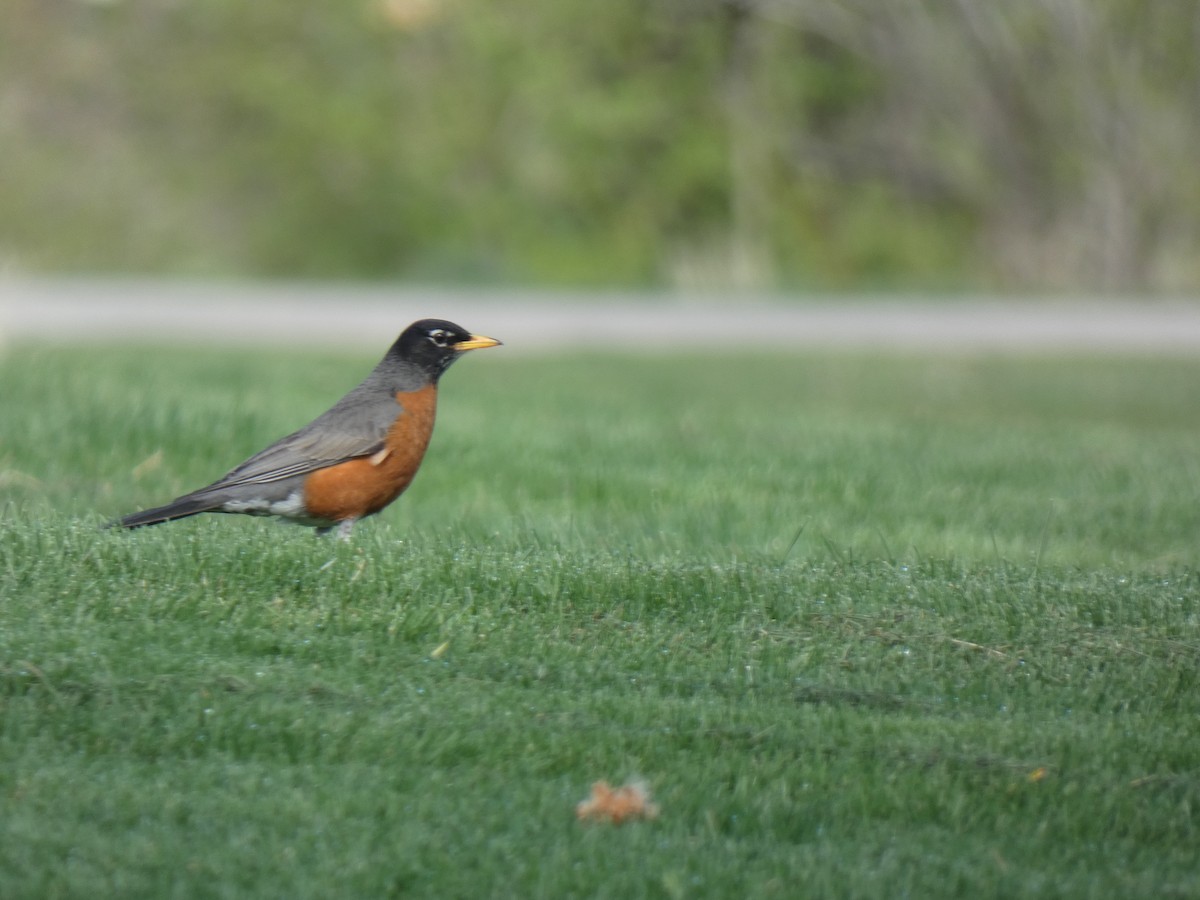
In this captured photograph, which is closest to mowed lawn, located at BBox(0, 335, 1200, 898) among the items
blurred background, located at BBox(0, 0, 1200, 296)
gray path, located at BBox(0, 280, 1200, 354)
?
gray path, located at BBox(0, 280, 1200, 354)

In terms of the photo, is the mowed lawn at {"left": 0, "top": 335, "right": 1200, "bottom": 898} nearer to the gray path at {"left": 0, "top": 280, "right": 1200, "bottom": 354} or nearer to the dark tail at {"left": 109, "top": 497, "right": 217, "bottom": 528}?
the dark tail at {"left": 109, "top": 497, "right": 217, "bottom": 528}

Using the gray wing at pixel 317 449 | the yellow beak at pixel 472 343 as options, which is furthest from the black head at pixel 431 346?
the gray wing at pixel 317 449

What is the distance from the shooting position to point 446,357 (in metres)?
6.12

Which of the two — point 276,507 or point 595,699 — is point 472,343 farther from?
point 595,699

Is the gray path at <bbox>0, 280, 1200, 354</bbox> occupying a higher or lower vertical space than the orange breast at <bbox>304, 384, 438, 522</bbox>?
higher

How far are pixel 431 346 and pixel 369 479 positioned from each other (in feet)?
2.56

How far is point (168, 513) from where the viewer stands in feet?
17.3

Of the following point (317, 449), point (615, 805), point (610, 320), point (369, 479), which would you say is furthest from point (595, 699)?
point (610, 320)

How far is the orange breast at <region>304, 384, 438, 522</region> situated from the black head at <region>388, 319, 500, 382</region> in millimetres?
380

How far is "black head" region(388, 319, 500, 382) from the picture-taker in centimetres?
606

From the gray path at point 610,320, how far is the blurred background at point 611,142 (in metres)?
2.93

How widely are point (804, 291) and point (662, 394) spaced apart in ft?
46.0

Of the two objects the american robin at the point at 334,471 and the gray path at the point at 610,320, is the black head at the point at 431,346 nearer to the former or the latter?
the american robin at the point at 334,471

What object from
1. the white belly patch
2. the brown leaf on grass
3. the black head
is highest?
the black head
